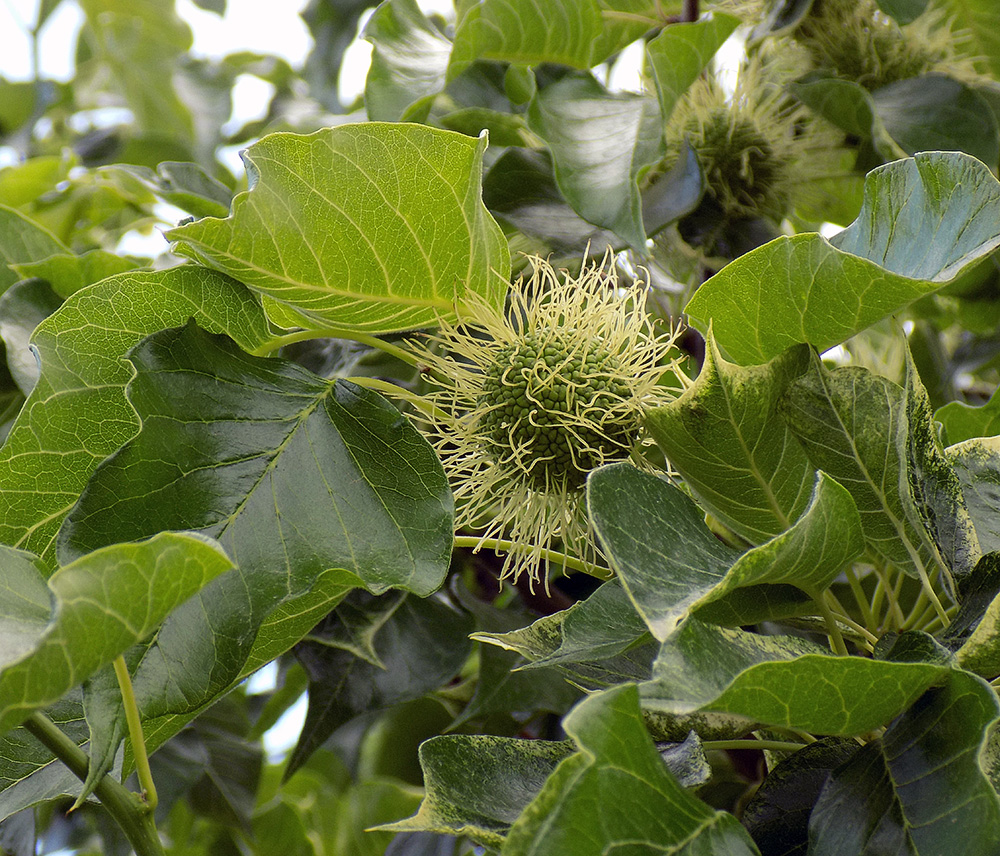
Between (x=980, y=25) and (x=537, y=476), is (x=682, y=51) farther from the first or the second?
(x=980, y=25)

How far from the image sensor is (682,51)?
2.09 ft

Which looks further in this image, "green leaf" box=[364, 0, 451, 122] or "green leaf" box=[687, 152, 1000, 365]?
"green leaf" box=[364, 0, 451, 122]

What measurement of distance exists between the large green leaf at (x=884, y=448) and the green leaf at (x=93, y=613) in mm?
274

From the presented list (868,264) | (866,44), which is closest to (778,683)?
(868,264)

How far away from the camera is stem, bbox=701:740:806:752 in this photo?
452mm

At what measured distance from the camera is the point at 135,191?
982 mm

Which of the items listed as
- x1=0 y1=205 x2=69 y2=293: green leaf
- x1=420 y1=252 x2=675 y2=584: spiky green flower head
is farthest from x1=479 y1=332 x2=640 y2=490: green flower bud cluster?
x1=0 y1=205 x2=69 y2=293: green leaf

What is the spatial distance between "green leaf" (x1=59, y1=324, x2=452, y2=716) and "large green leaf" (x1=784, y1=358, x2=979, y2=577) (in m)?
0.18

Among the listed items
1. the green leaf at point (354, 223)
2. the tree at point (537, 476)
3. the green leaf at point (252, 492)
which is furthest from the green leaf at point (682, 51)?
the green leaf at point (252, 492)

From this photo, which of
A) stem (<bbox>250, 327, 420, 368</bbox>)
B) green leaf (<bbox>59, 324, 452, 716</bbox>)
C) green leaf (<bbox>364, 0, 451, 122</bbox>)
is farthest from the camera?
green leaf (<bbox>364, 0, 451, 122</bbox>)

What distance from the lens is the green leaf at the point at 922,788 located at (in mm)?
322

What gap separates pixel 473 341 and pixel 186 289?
0.55ft

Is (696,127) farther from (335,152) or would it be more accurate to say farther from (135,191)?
(135,191)

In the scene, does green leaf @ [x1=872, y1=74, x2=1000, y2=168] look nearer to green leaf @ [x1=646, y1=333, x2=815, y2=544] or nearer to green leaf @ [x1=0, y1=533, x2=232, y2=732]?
green leaf @ [x1=646, y1=333, x2=815, y2=544]
